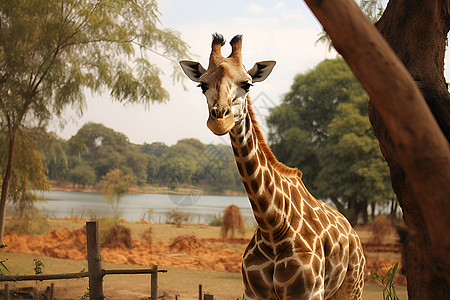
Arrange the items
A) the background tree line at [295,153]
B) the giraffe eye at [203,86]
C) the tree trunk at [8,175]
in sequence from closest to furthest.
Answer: the giraffe eye at [203,86], the tree trunk at [8,175], the background tree line at [295,153]

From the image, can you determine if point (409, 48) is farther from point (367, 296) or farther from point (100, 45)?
point (100, 45)

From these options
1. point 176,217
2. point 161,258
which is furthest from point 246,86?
point 176,217

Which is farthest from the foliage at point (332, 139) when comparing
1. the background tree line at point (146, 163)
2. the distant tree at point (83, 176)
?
the distant tree at point (83, 176)

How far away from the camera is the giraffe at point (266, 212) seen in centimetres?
258

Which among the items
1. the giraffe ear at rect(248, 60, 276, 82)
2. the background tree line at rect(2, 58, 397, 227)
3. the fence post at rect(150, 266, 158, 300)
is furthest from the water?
the giraffe ear at rect(248, 60, 276, 82)

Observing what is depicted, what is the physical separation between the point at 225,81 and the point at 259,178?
2.24ft

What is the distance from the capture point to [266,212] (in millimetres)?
2807

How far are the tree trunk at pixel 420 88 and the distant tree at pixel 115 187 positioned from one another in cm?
1396

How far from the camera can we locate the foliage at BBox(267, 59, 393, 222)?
13.0 m

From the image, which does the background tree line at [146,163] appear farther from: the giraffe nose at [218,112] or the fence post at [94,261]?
the giraffe nose at [218,112]

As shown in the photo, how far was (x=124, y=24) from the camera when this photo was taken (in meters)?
12.6

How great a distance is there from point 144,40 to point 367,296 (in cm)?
886

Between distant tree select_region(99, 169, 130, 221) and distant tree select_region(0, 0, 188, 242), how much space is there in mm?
4865

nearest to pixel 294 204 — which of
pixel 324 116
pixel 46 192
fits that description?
pixel 46 192
